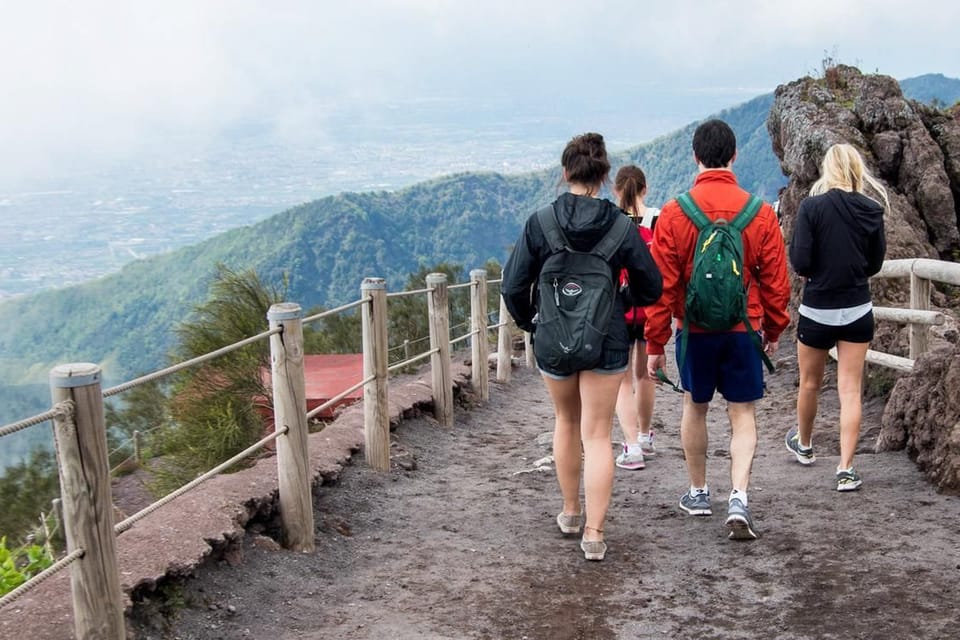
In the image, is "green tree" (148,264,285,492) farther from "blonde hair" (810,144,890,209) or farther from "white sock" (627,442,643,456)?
"blonde hair" (810,144,890,209)

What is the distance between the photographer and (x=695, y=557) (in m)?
4.53

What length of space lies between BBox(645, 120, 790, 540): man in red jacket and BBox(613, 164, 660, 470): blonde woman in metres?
0.99

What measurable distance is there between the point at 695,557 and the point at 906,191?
7685 mm

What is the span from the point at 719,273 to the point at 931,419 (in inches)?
78.2

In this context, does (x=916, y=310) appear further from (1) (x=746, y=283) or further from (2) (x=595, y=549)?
(2) (x=595, y=549)

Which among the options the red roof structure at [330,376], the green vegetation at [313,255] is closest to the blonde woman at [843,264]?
the red roof structure at [330,376]

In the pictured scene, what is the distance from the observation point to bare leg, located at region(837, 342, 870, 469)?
17.1 feet

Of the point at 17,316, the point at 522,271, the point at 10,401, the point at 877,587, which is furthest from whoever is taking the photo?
the point at 17,316

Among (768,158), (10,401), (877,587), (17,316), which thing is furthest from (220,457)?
(768,158)

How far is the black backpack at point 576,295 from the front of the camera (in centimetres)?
417

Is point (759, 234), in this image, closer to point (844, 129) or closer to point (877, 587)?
point (877, 587)

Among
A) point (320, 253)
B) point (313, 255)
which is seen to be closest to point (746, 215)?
point (313, 255)

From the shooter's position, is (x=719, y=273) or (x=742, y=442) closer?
(x=719, y=273)

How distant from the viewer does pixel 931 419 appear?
18.0 feet
